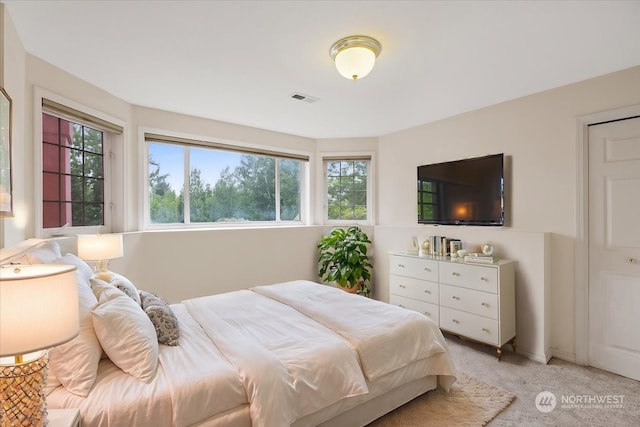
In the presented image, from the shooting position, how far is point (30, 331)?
941 millimetres

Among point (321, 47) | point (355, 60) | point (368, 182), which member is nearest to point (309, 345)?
point (355, 60)

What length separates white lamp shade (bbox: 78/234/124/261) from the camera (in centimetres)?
235

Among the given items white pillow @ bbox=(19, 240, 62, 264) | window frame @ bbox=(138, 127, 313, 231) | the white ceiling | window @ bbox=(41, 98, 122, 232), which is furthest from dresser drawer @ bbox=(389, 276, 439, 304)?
window @ bbox=(41, 98, 122, 232)

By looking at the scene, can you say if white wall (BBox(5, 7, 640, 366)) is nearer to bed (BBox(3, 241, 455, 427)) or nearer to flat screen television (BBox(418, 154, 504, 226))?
flat screen television (BBox(418, 154, 504, 226))

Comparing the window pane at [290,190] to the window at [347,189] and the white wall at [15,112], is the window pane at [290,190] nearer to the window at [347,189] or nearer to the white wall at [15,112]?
the window at [347,189]

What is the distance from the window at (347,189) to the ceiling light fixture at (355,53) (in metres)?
2.52

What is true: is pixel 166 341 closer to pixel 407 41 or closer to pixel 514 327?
pixel 407 41

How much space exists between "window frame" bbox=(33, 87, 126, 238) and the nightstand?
1648mm

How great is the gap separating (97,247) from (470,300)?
10.8 feet

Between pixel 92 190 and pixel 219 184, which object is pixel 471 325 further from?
pixel 92 190

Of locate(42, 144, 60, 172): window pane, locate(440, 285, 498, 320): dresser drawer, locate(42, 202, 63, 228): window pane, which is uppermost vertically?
locate(42, 144, 60, 172): window pane

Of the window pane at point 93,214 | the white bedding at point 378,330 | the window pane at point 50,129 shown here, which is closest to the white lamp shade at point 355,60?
the white bedding at point 378,330

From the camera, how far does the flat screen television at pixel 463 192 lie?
3.04 meters

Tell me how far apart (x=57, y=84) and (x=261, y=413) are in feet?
9.30
